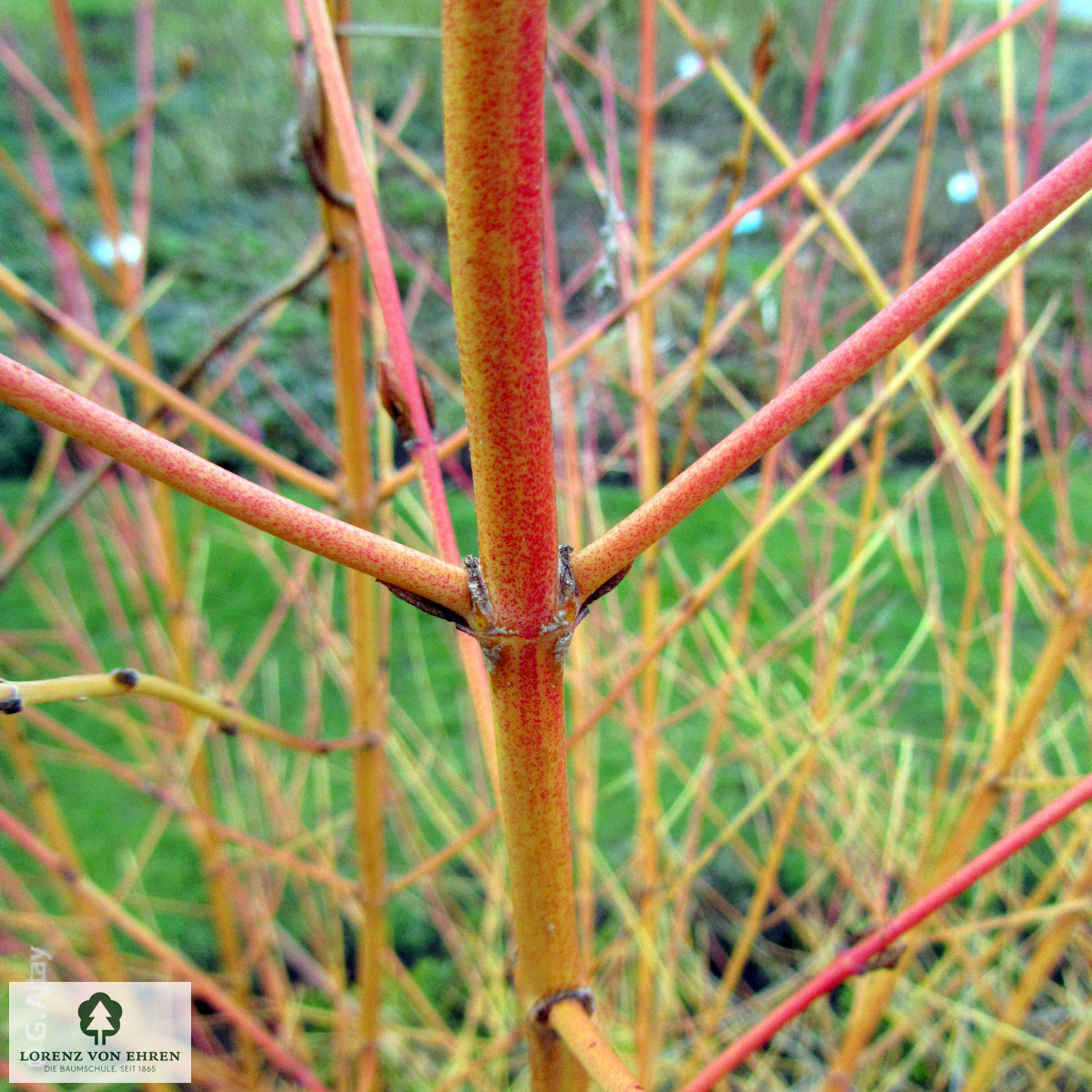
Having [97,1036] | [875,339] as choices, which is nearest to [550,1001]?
[875,339]

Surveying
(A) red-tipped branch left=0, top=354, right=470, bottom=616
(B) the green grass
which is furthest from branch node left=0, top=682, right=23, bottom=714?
(B) the green grass

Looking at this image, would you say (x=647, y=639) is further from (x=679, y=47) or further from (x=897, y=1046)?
(x=679, y=47)

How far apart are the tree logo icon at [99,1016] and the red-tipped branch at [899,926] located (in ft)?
2.02

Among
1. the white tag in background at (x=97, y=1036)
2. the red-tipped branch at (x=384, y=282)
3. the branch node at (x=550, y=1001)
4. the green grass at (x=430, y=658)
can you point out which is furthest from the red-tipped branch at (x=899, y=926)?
the green grass at (x=430, y=658)

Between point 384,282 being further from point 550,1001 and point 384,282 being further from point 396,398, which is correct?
point 550,1001

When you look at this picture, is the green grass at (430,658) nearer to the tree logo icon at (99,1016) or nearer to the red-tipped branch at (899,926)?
the tree logo icon at (99,1016)

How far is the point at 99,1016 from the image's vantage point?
0.74 metres

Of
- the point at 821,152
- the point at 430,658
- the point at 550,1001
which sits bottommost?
the point at 550,1001

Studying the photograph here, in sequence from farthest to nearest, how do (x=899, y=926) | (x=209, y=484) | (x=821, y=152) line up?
(x=821, y=152)
(x=899, y=926)
(x=209, y=484)

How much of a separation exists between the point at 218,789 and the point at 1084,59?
4.07 m

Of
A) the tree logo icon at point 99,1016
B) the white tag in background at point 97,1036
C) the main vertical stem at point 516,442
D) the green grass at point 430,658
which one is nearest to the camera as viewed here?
the main vertical stem at point 516,442

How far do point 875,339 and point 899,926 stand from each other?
0.66 feet

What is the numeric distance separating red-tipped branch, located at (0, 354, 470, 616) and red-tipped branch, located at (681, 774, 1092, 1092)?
0.64 feet

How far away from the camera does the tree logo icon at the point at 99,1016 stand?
2.31ft
